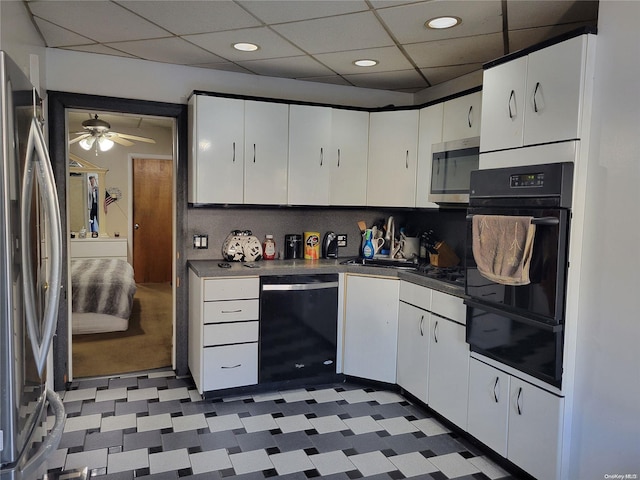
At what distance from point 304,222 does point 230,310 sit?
110cm

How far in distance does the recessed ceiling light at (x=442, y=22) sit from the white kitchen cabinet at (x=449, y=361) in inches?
59.5

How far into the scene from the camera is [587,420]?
2109 millimetres

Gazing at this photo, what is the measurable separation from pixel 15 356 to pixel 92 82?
104 inches

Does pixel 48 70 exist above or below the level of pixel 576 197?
above

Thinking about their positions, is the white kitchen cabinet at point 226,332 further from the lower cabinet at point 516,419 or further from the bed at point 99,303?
the bed at point 99,303

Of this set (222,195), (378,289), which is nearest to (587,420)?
(378,289)

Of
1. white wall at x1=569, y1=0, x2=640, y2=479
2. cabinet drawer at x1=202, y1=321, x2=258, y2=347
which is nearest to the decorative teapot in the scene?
cabinet drawer at x1=202, y1=321, x2=258, y2=347

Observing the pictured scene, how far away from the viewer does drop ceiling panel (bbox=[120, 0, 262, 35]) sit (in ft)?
8.07

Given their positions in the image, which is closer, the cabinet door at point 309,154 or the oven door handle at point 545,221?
the oven door handle at point 545,221

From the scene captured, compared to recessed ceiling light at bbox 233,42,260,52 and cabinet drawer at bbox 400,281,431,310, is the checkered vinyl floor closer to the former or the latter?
cabinet drawer at bbox 400,281,431,310

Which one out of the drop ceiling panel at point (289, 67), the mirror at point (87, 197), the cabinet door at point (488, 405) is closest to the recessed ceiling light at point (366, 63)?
the drop ceiling panel at point (289, 67)

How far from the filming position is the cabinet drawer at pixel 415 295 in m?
3.11

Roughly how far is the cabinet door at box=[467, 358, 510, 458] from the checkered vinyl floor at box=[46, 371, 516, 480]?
0.14 meters

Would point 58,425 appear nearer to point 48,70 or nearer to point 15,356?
point 15,356
